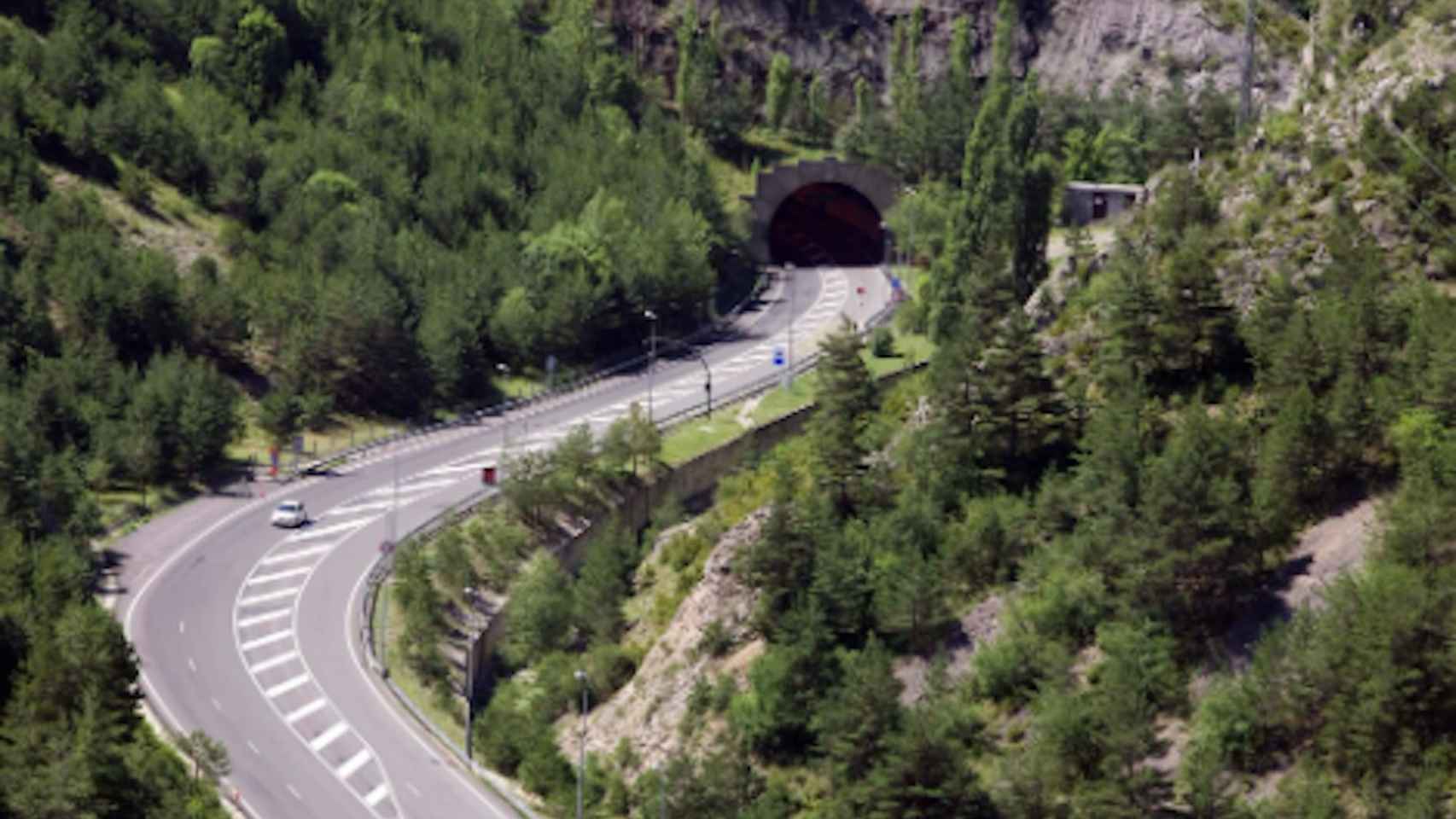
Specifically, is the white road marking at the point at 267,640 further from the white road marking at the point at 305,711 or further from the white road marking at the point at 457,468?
the white road marking at the point at 457,468

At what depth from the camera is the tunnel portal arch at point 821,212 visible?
14088 cm

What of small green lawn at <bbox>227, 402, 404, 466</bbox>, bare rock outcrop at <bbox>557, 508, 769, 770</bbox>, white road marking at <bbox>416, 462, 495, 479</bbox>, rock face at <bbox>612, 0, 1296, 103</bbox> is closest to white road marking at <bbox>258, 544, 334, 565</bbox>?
white road marking at <bbox>416, 462, 495, 479</bbox>

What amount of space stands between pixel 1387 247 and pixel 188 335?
61.1 metres

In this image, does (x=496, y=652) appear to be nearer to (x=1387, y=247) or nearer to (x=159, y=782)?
(x=159, y=782)

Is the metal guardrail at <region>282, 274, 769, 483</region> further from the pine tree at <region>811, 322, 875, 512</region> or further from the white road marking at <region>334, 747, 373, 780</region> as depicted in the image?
the white road marking at <region>334, 747, 373, 780</region>

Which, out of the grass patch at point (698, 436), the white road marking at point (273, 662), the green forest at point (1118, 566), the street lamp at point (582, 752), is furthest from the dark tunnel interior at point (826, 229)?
the street lamp at point (582, 752)

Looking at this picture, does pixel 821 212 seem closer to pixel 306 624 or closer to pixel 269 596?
pixel 269 596

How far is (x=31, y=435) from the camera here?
274 feet

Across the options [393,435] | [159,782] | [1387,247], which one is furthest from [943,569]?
[393,435]

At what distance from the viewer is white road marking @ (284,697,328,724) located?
71438 millimetres

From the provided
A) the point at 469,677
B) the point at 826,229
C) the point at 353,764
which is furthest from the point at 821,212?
the point at 353,764

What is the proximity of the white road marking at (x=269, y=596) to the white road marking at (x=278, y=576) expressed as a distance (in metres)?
1.04

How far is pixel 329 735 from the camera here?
7062 centimetres

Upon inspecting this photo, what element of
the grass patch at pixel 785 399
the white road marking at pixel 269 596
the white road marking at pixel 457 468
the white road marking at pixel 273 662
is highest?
the grass patch at pixel 785 399
